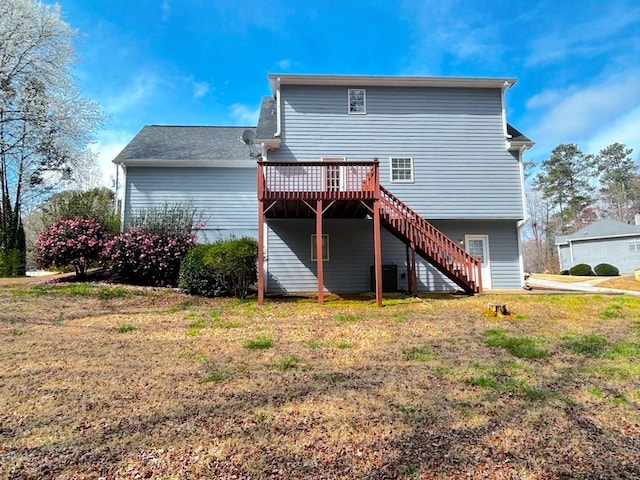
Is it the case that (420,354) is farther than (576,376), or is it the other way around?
(420,354)

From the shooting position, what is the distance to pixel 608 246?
27266mm

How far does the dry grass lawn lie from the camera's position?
2.88 metres

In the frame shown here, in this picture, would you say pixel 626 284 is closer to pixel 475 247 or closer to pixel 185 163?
pixel 475 247

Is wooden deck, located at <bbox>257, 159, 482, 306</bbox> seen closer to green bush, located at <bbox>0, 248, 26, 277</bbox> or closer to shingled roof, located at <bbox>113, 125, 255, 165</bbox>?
shingled roof, located at <bbox>113, 125, 255, 165</bbox>

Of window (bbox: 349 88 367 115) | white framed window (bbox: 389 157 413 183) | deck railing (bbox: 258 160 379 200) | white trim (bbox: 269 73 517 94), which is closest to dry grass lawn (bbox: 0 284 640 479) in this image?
deck railing (bbox: 258 160 379 200)

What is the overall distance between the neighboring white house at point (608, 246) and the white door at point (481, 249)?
20.9 metres

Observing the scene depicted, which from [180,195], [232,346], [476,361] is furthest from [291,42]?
[476,361]

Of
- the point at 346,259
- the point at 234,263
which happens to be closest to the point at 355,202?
the point at 346,259

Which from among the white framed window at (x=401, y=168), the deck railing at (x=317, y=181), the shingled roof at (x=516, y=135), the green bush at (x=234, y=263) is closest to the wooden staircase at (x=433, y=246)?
the deck railing at (x=317, y=181)

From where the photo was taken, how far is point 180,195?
44.6ft

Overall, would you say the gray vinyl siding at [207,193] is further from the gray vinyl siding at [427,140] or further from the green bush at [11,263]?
the green bush at [11,263]

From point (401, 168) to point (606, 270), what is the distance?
2156 cm

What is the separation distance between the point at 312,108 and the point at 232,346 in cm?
938

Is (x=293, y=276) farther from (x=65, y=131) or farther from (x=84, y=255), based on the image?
(x=65, y=131)
